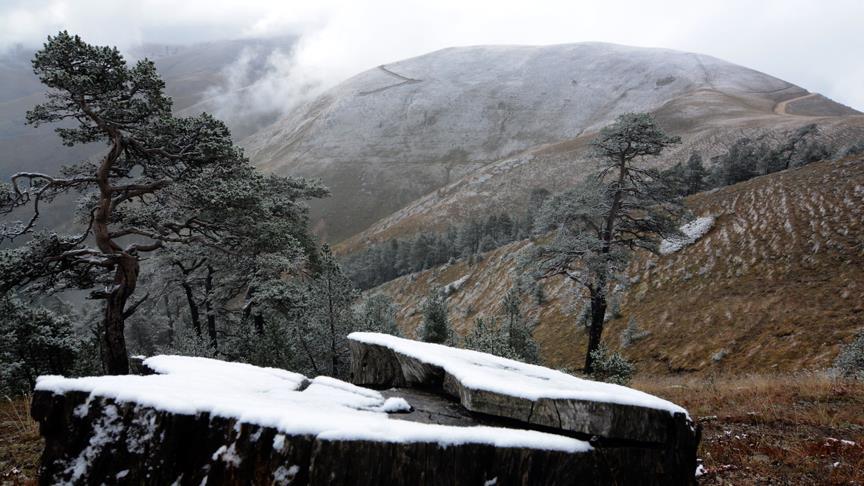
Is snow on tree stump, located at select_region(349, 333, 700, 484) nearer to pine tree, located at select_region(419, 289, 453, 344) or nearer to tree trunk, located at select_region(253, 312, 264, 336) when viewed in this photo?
tree trunk, located at select_region(253, 312, 264, 336)

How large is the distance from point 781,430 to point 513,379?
20.4 feet

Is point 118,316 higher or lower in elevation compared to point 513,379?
lower

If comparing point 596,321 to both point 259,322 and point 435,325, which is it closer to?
point 435,325

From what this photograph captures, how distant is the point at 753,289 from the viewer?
2716 centimetres

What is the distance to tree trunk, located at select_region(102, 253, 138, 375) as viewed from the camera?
12.1 m

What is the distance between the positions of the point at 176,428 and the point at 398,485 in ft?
7.79

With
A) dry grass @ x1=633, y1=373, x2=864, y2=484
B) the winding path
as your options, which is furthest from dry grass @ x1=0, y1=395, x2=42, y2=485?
the winding path

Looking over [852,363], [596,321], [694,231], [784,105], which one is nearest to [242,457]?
[596,321]

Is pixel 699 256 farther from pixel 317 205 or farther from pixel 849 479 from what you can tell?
pixel 317 205

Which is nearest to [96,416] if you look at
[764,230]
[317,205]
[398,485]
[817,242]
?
[398,485]

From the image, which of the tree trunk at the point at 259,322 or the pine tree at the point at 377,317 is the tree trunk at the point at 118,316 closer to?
the tree trunk at the point at 259,322

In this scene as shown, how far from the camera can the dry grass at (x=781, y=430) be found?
6383 millimetres

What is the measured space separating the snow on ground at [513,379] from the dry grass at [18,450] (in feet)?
17.2

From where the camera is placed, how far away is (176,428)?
444 cm
